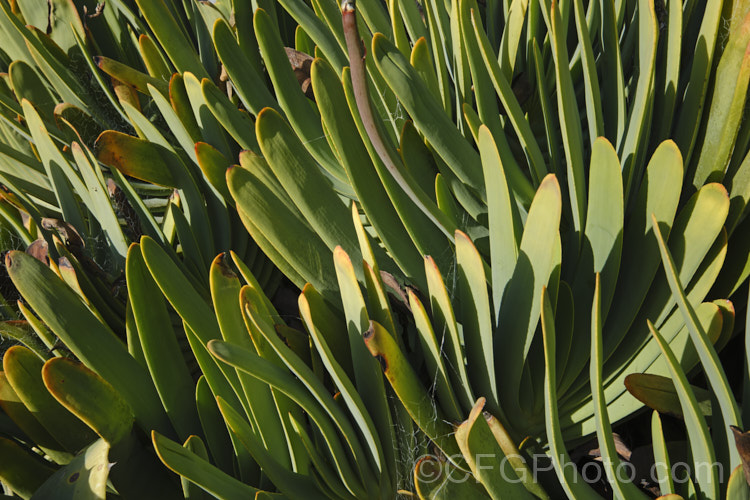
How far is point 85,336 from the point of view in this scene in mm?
493

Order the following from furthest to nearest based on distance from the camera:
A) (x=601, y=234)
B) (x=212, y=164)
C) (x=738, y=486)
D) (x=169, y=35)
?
(x=169, y=35), (x=212, y=164), (x=601, y=234), (x=738, y=486)

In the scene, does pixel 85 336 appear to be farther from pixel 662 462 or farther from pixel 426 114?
pixel 662 462

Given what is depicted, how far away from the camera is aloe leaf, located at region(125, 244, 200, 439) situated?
51 cm

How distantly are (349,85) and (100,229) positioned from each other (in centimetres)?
36

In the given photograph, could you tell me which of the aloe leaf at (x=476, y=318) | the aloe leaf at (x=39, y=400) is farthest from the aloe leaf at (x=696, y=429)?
the aloe leaf at (x=39, y=400)

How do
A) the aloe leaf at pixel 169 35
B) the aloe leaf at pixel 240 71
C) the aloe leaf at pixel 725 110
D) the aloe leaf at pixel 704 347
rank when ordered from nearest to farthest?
1. the aloe leaf at pixel 704 347
2. the aloe leaf at pixel 725 110
3. the aloe leaf at pixel 240 71
4. the aloe leaf at pixel 169 35

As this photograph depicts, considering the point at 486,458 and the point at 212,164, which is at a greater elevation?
the point at 212,164

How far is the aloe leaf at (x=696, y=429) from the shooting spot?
368 mm

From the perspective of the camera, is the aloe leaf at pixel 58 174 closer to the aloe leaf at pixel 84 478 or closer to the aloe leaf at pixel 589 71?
the aloe leaf at pixel 84 478

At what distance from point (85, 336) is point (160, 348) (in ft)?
0.20

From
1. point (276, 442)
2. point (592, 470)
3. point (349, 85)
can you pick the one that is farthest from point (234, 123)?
point (592, 470)

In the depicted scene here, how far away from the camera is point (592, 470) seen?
0.52 meters

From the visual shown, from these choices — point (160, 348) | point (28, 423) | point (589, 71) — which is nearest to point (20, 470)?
point (28, 423)

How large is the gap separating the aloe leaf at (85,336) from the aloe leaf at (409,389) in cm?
23
